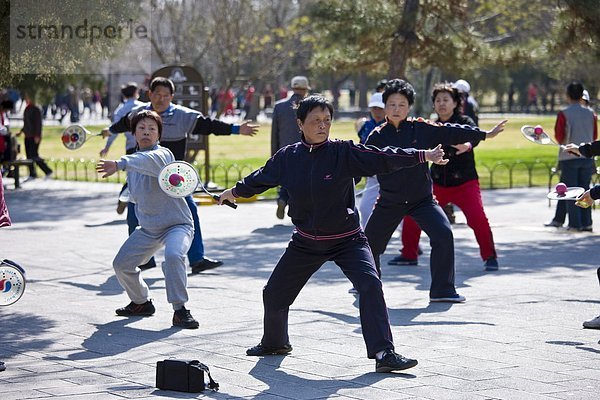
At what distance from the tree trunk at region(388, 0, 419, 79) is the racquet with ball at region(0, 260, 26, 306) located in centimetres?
1039

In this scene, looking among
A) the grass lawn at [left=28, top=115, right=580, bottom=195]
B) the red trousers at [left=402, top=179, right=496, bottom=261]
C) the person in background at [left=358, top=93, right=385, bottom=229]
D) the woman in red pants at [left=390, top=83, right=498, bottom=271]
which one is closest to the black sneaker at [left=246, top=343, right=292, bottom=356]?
the woman in red pants at [left=390, top=83, right=498, bottom=271]

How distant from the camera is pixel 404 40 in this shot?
56.0 feet

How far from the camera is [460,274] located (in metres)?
11.2

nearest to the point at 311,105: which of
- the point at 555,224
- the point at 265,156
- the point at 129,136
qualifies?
the point at 129,136

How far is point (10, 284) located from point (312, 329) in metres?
2.18

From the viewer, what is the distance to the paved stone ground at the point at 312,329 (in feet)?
21.7

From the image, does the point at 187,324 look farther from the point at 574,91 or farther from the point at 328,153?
the point at 574,91

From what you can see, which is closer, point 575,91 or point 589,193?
point 589,193

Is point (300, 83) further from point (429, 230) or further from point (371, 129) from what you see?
point (429, 230)

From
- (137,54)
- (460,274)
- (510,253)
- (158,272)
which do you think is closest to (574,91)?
(510,253)

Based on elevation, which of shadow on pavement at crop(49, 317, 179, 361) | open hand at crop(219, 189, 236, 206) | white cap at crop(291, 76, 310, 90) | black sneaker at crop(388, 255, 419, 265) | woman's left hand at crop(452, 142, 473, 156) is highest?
white cap at crop(291, 76, 310, 90)

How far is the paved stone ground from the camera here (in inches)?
260

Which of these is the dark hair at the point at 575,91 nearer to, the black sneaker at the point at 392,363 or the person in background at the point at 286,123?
the person in background at the point at 286,123

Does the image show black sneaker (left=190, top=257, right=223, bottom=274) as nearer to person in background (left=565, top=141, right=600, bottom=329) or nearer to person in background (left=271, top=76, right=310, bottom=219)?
person in background (left=271, top=76, right=310, bottom=219)
